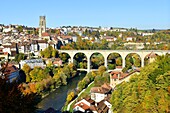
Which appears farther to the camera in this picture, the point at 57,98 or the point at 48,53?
the point at 48,53

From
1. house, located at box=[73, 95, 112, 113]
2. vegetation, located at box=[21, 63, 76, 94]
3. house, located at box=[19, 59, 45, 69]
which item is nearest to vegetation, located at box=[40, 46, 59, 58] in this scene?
house, located at box=[19, 59, 45, 69]

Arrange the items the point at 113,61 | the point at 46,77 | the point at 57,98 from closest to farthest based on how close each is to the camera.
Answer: the point at 57,98
the point at 46,77
the point at 113,61

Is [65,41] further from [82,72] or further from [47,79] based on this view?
[47,79]

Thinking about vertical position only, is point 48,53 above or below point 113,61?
above

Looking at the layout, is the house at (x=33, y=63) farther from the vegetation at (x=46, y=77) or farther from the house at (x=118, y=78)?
the house at (x=118, y=78)

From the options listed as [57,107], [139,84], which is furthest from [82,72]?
[139,84]

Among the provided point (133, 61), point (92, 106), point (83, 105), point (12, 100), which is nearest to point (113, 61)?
point (133, 61)

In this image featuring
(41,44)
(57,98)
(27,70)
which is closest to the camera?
(57,98)

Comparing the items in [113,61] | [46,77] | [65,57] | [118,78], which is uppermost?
[65,57]

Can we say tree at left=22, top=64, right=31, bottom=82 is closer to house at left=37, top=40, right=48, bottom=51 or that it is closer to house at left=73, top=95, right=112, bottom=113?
house at left=73, top=95, right=112, bottom=113

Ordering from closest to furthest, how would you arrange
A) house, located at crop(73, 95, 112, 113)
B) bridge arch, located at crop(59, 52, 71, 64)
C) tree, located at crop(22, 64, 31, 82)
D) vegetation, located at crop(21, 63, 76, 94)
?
house, located at crop(73, 95, 112, 113)
vegetation, located at crop(21, 63, 76, 94)
tree, located at crop(22, 64, 31, 82)
bridge arch, located at crop(59, 52, 71, 64)

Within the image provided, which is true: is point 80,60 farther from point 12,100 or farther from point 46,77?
point 12,100

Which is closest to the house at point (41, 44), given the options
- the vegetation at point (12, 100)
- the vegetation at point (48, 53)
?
the vegetation at point (48, 53)
